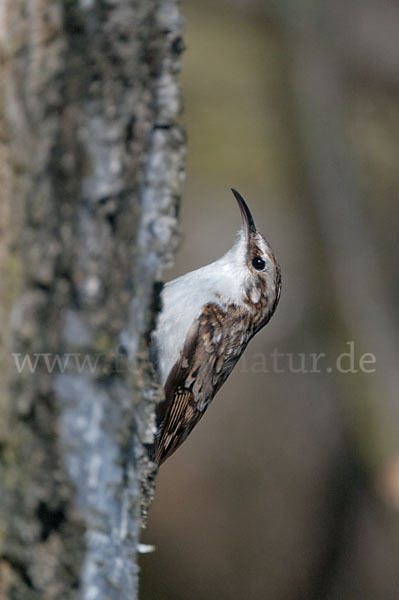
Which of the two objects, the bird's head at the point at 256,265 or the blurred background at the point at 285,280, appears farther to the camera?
the blurred background at the point at 285,280

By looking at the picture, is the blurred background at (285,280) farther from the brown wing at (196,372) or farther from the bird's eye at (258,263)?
the brown wing at (196,372)

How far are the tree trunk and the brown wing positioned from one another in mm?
1544

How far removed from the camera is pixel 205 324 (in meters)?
3.10

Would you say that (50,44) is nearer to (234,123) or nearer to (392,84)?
(392,84)

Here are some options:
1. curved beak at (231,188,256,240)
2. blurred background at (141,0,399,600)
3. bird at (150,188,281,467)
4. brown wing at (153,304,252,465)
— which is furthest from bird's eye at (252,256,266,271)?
blurred background at (141,0,399,600)

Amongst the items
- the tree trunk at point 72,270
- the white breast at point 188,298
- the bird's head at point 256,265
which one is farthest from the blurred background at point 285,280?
the tree trunk at point 72,270

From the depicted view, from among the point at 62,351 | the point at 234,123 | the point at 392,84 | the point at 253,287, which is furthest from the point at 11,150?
the point at 234,123

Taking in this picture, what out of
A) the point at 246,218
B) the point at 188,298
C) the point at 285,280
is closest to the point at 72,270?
the point at 188,298

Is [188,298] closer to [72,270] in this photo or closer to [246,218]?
[246,218]

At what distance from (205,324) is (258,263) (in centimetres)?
41

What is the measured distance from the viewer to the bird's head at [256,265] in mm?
3264

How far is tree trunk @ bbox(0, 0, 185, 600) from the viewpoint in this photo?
1.29 metres

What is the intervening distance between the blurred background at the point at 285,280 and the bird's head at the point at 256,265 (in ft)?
2.42

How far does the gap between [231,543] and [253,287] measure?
361 centimetres
